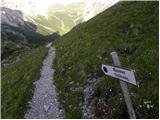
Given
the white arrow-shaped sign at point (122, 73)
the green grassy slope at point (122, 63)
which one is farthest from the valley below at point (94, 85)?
the white arrow-shaped sign at point (122, 73)

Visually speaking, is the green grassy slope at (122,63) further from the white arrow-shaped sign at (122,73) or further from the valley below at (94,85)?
the white arrow-shaped sign at (122,73)

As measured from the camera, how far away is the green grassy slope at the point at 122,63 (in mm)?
19984

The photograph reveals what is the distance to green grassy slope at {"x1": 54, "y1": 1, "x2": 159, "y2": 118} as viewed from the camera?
19984 millimetres

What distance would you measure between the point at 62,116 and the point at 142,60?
9.03 m

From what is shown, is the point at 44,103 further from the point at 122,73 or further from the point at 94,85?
the point at 122,73

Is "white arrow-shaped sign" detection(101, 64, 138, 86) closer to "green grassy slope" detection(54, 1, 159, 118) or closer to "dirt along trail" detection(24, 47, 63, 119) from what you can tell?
"green grassy slope" detection(54, 1, 159, 118)

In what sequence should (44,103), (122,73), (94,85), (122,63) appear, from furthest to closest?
(122,63), (94,85), (44,103), (122,73)

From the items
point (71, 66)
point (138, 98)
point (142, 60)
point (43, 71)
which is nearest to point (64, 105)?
point (138, 98)

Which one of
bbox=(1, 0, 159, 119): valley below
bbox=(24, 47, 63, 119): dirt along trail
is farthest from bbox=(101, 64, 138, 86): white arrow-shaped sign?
bbox=(24, 47, 63, 119): dirt along trail

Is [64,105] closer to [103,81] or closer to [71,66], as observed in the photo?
[103,81]

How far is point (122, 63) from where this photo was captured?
28.5m

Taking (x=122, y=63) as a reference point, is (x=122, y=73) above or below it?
below

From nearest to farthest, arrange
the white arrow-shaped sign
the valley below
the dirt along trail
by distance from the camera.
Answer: the white arrow-shaped sign
the valley below
the dirt along trail

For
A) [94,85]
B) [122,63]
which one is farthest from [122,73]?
[122,63]
